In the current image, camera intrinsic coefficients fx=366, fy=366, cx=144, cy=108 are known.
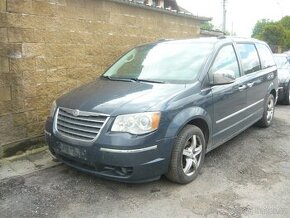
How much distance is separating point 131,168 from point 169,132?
0.55 meters

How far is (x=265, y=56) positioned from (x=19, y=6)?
4.33 meters

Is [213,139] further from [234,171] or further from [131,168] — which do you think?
[131,168]

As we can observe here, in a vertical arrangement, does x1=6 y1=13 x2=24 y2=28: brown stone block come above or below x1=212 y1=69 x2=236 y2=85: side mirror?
above

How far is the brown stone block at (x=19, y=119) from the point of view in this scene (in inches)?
206

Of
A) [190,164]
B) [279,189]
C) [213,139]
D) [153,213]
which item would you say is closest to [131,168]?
[153,213]

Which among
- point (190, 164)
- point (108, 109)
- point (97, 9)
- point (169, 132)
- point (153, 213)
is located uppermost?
point (97, 9)

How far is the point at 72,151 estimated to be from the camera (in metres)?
4.03

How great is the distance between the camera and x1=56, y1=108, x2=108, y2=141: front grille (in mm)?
3877

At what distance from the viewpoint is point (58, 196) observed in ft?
13.2

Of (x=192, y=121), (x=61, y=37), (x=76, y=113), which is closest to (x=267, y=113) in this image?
(x=192, y=121)

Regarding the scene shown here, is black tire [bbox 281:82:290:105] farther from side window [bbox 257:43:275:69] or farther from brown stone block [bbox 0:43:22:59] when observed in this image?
brown stone block [bbox 0:43:22:59]

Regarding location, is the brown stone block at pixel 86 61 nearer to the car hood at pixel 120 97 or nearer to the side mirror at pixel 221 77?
the car hood at pixel 120 97

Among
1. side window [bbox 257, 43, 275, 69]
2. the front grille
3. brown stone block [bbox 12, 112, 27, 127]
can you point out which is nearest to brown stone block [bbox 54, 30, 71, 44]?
brown stone block [bbox 12, 112, 27, 127]

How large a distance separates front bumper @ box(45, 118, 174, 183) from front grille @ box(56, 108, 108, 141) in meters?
0.10
